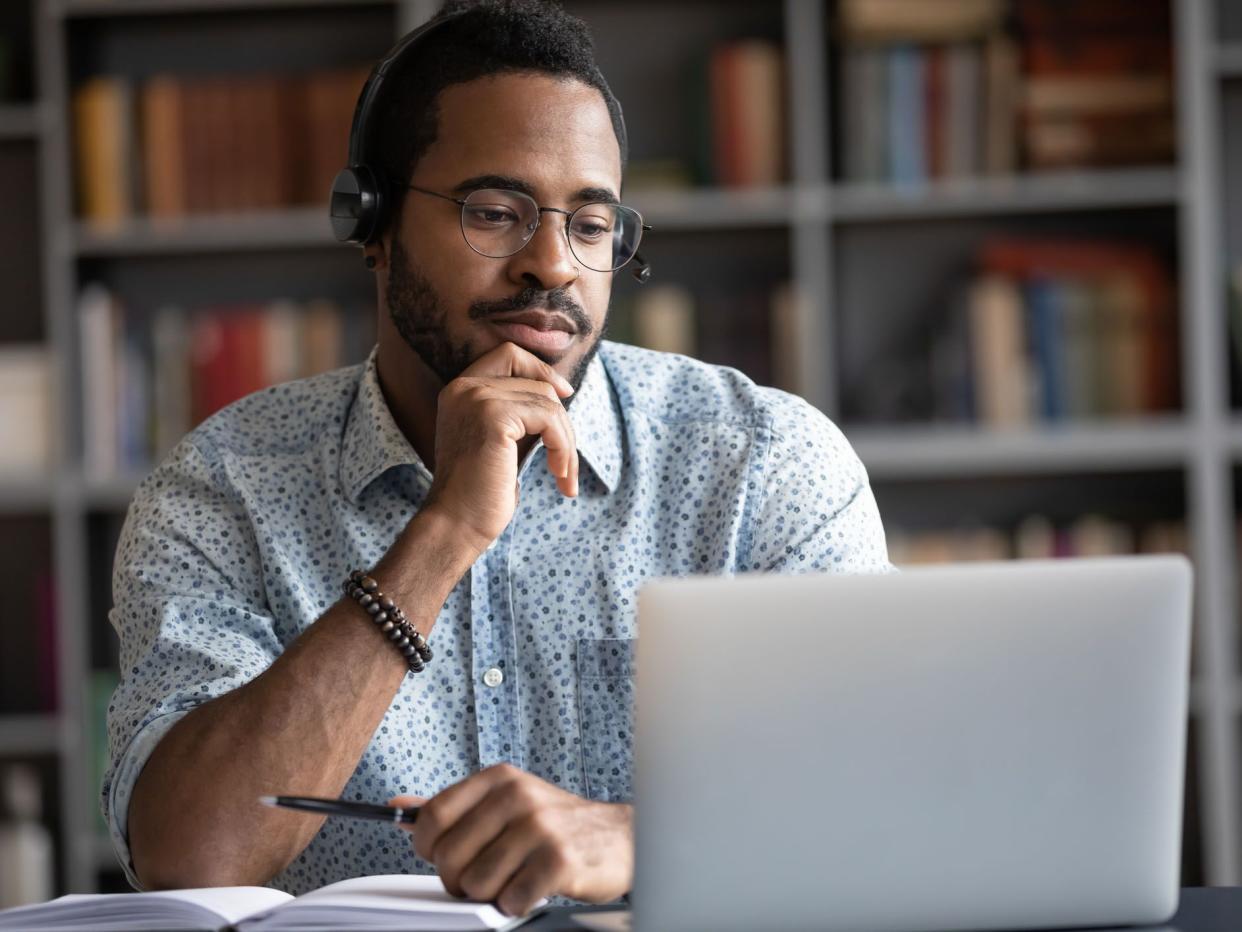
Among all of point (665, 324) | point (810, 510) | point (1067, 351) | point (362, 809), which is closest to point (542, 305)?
point (810, 510)

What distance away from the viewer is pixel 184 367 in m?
2.81

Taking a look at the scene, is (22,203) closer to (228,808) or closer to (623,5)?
(623,5)

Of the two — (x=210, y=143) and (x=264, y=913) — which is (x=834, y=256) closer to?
(x=210, y=143)

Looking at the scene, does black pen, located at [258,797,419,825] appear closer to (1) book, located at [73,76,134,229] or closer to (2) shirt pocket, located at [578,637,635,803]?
(2) shirt pocket, located at [578,637,635,803]

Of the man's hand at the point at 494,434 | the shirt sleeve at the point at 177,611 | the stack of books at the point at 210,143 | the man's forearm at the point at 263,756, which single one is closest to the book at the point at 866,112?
the stack of books at the point at 210,143

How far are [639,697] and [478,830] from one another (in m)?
0.17

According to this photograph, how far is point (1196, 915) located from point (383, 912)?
1.60ft

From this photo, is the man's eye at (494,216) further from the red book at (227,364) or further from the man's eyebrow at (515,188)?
the red book at (227,364)

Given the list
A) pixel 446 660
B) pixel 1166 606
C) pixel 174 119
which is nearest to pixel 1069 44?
pixel 174 119

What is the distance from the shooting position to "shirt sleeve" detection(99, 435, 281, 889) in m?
1.27

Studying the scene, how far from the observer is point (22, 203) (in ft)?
9.88

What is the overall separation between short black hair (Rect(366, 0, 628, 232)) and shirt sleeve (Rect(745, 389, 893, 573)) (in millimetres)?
363

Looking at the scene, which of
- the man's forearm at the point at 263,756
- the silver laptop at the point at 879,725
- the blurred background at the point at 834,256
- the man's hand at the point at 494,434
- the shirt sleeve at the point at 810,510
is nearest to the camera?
the silver laptop at the point at 879,725

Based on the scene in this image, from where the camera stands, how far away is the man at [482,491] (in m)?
1.33
